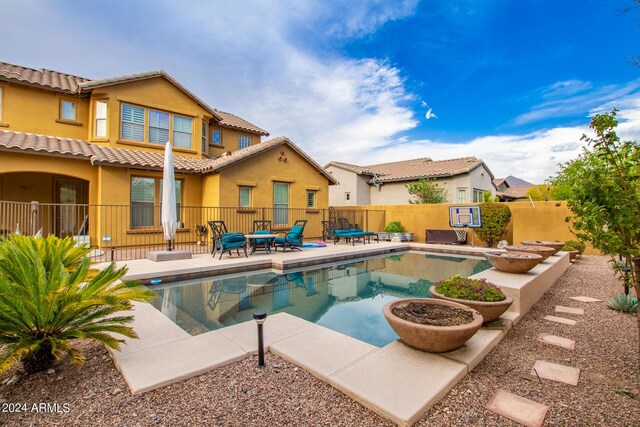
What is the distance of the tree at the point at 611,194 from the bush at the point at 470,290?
137 cm

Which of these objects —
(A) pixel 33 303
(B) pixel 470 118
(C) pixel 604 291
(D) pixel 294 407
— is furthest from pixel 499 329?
(B) pixel 470 118

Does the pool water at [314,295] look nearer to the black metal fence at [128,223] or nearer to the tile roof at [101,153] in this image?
the black metal fence at [128,223]

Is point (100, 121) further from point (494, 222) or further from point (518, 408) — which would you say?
point (494, 222)

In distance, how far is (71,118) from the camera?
11.6 meters

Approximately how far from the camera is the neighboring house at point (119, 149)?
1019cm

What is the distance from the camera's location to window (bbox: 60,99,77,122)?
37.4ft

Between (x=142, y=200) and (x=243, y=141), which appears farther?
(x=243, y=141)

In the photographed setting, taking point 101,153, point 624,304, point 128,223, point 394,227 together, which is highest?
point 101,153

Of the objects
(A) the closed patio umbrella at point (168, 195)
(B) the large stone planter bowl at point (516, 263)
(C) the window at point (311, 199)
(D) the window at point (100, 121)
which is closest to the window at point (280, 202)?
(C) the window at point (311, 199)

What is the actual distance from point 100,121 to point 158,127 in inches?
77.2

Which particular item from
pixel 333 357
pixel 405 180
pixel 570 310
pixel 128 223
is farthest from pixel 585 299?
pixel 405 180

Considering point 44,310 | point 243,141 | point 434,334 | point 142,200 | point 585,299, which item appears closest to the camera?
point 44,310

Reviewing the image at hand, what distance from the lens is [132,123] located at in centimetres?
1188

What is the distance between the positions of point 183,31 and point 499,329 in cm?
1242
